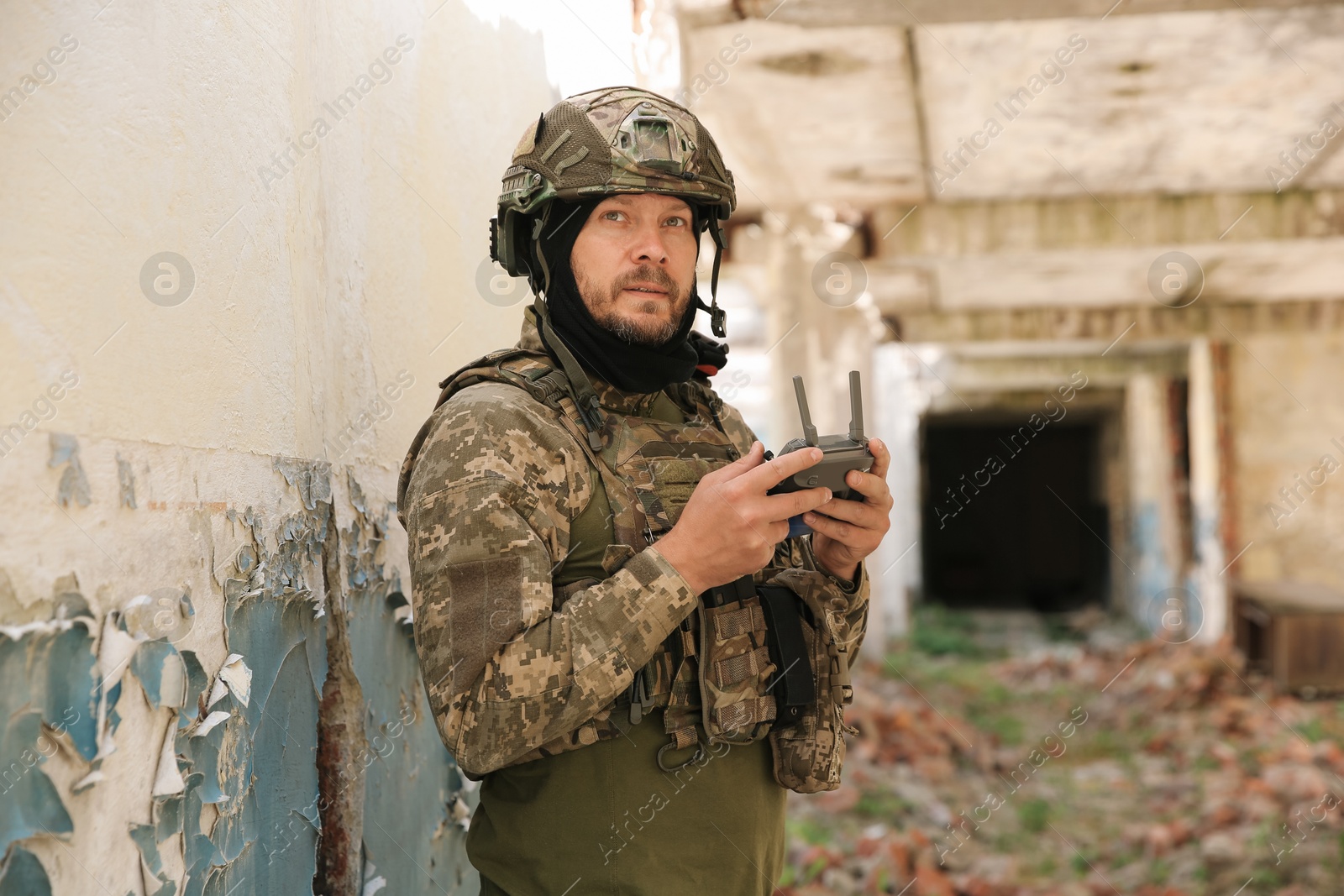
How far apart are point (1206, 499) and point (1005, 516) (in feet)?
48.1

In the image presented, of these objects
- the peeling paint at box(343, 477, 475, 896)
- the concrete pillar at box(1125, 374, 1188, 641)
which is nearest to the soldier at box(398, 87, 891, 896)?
the peeling paint at box(343, 477, 475, 896)

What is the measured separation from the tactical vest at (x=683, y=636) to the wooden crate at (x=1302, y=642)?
28.9 ft

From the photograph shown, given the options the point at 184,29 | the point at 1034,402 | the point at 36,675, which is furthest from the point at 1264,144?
the point at 1034,402

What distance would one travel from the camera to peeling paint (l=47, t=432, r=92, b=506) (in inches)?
43.3

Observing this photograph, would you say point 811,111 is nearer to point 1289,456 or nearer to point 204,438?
point 204,438

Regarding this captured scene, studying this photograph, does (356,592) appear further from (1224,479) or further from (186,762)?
(1224,479)

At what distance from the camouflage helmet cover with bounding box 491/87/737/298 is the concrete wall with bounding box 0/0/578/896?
13.1 inches

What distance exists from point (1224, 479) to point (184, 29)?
456 inches

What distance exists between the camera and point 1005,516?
2616cm

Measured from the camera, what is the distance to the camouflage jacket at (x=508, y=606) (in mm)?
1386

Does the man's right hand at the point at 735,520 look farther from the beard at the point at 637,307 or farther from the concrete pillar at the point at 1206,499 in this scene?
the concrete pillar at the point at 1206,499

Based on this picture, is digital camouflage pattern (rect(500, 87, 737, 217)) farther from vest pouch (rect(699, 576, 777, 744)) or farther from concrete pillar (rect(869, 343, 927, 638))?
concrete pillar (rect(869, 343, 927, 638))

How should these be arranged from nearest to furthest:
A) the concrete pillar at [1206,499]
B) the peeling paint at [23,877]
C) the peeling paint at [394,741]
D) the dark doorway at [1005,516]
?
the peeling paint at [23,877] → the peeling paint at [394,741] → the concrete pillar at [1206,499] → the dark doorway at [1005,516]

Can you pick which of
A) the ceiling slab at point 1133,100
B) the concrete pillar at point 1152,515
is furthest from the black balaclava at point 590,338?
the concrete pillar at point 1152,515
